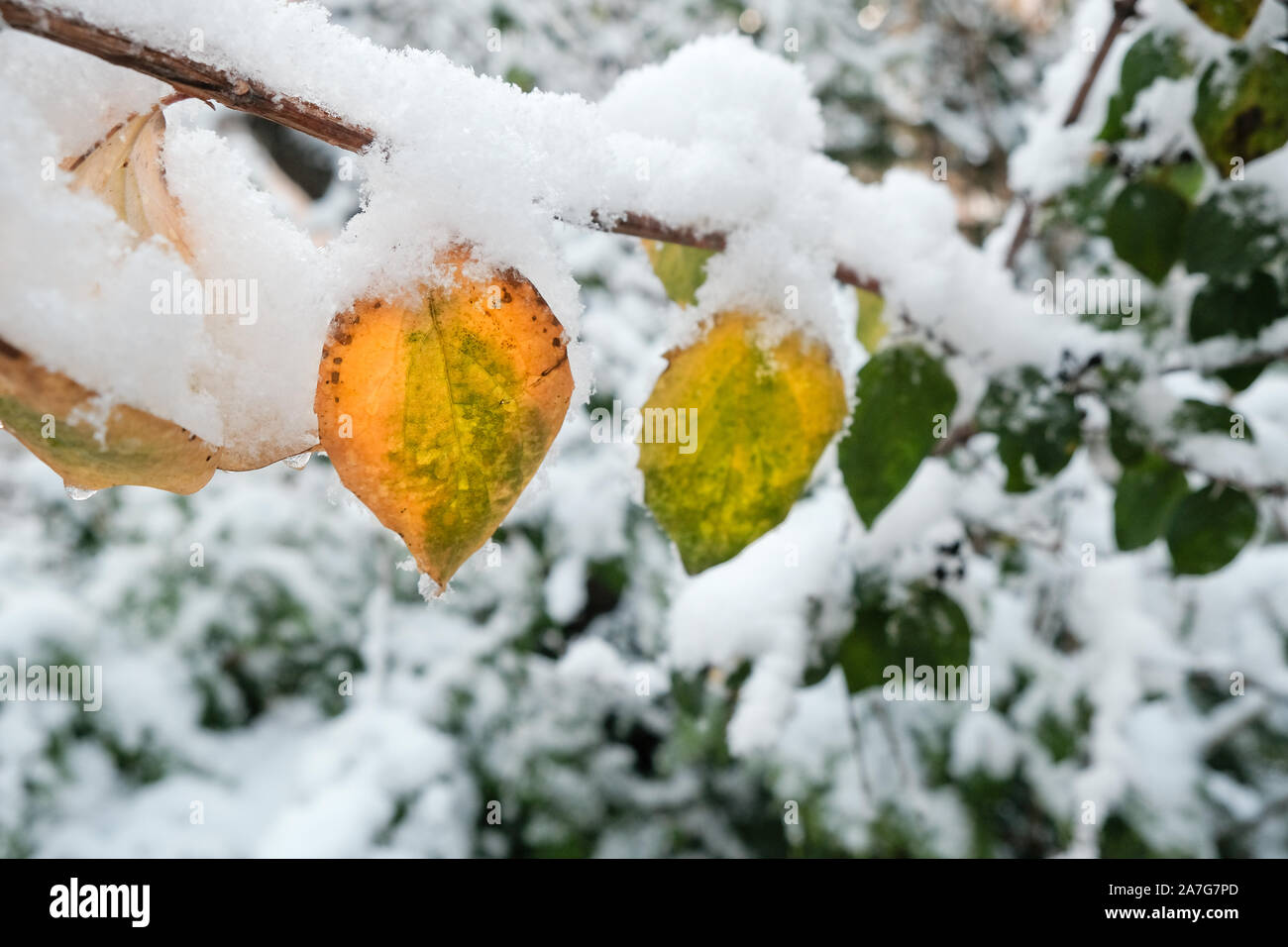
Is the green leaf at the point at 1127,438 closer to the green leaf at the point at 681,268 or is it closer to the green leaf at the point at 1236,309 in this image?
the green leaf at the point at 1236,309

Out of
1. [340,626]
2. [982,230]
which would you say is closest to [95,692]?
[340,626]

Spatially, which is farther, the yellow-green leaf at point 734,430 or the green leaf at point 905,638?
the green leaf at point 905,638

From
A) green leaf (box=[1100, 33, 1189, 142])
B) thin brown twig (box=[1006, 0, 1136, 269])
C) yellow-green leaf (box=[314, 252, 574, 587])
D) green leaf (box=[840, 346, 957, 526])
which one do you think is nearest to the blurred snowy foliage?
thin brown twig (box=[1006, 0, 1136, 269])

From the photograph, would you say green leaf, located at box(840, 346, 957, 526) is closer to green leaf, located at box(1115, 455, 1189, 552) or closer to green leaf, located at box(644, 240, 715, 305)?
green leaf, located at box(644, 240, 715, 305)

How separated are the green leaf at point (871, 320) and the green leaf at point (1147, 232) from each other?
20cm

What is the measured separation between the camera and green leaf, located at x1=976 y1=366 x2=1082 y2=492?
554mm

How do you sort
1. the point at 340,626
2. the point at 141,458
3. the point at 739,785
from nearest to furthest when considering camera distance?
the point at 141,458, the point at 739,785, the point at 340,626

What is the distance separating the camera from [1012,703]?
46.9 inches

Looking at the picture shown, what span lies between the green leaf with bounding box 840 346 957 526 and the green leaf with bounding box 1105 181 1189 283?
0.75ft

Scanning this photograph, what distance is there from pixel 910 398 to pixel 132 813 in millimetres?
1334

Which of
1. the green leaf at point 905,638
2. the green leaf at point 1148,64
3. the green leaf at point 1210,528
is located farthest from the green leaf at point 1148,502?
the green leaf at point 1148,64

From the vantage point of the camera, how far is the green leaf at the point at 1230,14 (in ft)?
1.42

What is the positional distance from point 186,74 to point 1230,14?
20.2 inches
